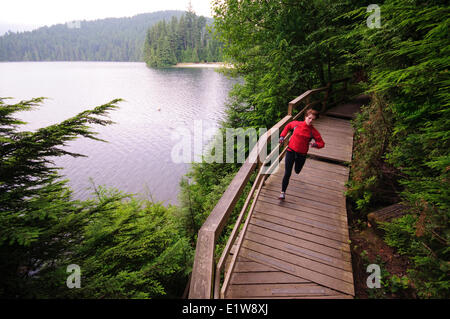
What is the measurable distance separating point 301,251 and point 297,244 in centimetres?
14

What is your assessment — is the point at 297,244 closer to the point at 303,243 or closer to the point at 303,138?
the point at 303,243

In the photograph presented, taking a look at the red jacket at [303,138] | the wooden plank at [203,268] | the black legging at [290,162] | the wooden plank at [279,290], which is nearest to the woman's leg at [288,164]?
the black legging at [290,162]

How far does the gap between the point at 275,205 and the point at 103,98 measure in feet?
137

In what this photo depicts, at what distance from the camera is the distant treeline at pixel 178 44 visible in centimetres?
8231

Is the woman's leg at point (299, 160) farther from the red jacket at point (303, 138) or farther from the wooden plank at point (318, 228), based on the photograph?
the wooden plank at point (318, 228)

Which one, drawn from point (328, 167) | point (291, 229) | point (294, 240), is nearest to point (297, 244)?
point (294, 240)

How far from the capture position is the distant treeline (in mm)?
82312

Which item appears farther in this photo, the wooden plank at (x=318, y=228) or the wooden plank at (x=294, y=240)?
the wooden plank at (x=318, y=228)

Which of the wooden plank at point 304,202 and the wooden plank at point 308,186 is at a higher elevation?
the wooden plank at point 308,186

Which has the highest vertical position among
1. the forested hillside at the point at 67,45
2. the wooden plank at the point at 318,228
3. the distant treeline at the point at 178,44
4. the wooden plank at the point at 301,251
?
the forested hillside at the point at 67,45

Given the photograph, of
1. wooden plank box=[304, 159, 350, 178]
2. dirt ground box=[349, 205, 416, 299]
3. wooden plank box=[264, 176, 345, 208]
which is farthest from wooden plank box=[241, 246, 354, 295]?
wooden plank box=[304, 159, 350, 178]

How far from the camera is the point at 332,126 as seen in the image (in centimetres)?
863

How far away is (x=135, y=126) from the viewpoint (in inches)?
1087
